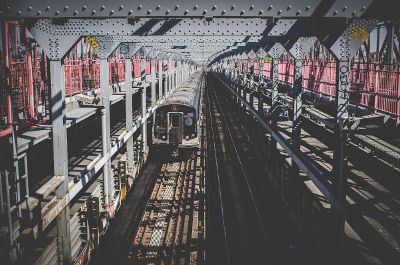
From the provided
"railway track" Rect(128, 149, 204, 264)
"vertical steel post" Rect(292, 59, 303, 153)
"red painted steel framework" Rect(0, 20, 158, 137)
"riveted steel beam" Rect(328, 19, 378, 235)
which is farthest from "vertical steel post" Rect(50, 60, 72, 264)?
"vertical steel post" Rect(292, 59, 303, 153)

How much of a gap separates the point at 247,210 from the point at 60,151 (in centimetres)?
670

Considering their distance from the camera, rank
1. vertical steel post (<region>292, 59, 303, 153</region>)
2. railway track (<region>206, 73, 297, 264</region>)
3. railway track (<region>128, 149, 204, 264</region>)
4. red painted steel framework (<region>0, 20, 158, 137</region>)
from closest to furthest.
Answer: red painted steel framework (<region>0, 20, 158, 137</region>) → railway track (<region>128, 149, 204, 264</region>) → railway track (<region>206, 73, 297, 264</region>) → vertical steel post (<region>292, 59, 303, 153</region>)

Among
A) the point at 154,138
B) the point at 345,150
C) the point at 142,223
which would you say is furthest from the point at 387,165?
the point at 154,138

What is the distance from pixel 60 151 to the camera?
23.4 feet

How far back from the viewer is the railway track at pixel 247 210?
9531mm

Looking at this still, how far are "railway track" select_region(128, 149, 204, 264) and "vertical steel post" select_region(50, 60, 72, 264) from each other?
2.19 meters

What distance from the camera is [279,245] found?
9828 mm

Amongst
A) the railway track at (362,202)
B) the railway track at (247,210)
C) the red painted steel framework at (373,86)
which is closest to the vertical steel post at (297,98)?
the railway track at (362,202)

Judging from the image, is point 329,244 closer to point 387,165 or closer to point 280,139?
point 387,165

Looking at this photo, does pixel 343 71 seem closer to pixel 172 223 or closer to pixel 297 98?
pixel 297 98

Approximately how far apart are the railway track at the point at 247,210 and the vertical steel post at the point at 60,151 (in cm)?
349

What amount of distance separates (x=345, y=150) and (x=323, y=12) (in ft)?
7.14

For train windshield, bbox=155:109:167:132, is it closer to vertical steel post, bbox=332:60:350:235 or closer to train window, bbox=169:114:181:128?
train window, bbox=169:114:181:128

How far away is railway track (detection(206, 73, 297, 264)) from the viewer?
953 centimetres
